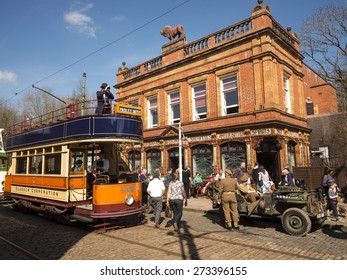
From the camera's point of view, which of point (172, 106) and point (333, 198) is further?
point (172, 106)

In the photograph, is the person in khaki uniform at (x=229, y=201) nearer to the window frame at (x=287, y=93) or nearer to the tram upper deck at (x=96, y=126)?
the tram upper deck at (x=96, y=126)

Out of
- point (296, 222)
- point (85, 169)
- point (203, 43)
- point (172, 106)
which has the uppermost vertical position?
point (203, 43)

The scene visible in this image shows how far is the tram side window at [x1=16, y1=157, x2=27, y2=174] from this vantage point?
36.8 feet

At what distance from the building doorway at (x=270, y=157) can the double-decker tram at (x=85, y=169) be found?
8.27m

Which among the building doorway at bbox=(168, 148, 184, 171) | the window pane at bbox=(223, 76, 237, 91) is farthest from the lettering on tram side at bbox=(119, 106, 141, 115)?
the building doorway at bbox=(168, 148, 184, 171)

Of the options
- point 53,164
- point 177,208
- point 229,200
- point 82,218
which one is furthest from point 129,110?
point 229,200

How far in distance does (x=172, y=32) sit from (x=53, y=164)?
46.7 feet

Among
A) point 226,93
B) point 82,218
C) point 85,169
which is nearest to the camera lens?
point 82,218

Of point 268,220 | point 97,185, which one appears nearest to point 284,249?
point 268,220

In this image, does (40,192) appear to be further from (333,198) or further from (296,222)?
(333,198)

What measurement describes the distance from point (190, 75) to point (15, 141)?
10.9 metres

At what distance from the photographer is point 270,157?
15188mm

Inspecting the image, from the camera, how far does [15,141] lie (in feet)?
39.6

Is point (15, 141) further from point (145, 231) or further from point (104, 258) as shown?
point (104, 258)
